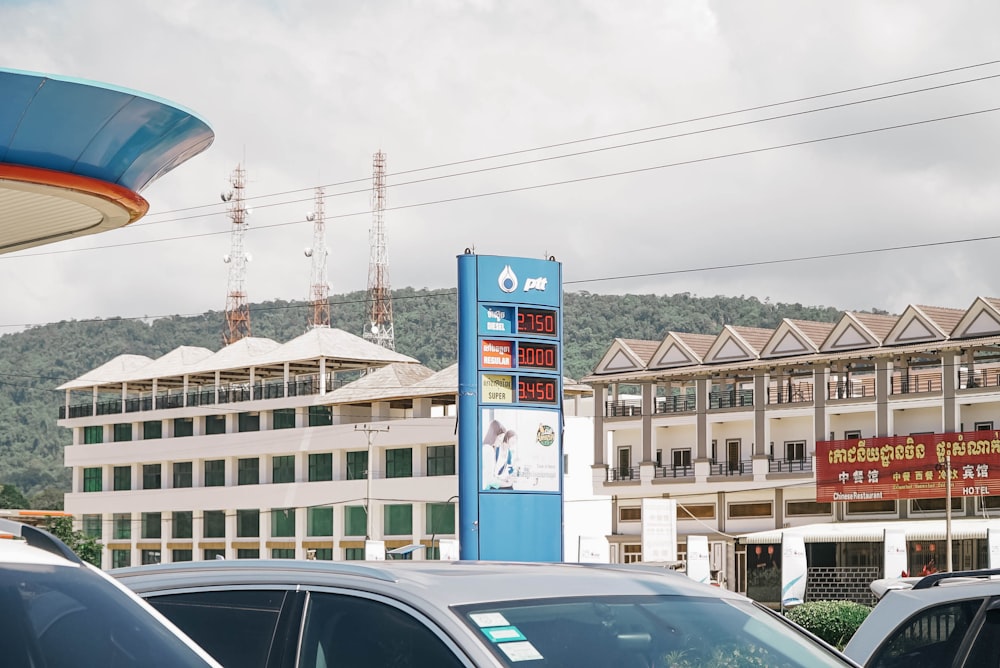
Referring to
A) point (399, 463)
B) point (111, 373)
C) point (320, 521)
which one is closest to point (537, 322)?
point (399, 463)

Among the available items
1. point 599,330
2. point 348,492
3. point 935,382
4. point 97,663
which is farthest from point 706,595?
point 599,330

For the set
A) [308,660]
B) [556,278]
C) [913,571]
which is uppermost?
[556,278]

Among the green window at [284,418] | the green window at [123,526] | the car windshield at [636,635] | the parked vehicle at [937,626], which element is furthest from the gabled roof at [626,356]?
the car windshield at [636,635]

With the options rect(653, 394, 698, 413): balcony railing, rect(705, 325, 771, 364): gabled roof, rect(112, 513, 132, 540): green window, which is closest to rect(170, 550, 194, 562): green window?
rect(112, 513, 132, 540): green window

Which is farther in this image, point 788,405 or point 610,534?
point 610,534

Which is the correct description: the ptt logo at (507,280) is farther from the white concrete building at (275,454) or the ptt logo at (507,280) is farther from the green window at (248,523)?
the green window at (248,523)

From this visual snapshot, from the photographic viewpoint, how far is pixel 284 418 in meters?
78.4

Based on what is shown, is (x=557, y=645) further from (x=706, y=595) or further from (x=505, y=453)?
(x=505, y=453)

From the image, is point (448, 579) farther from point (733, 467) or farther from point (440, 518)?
point (440, 518)

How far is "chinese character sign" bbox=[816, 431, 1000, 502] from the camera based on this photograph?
5169cm

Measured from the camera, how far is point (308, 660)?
Result: 4469 millimetres

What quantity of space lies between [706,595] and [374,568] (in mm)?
1093

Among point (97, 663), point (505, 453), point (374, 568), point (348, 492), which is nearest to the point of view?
point (97, 663)

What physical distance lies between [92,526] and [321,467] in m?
18.8
